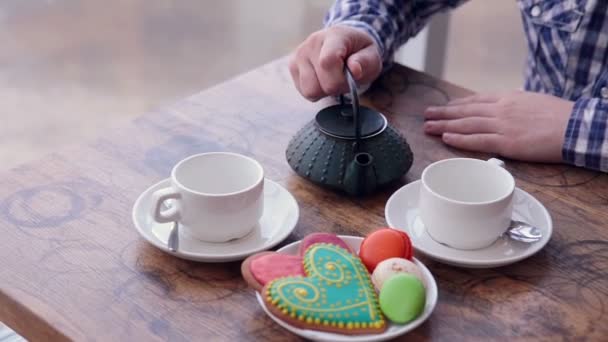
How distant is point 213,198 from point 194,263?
0.26 ft

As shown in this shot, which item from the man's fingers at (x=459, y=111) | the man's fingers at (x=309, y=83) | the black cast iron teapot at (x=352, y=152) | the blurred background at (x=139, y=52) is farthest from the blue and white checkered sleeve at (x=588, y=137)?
the blurred background at (x=139, y=52)

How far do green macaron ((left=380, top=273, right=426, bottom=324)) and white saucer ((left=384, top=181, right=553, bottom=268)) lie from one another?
0.11 meters

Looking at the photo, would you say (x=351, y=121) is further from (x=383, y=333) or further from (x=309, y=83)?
(x=383, y=333)

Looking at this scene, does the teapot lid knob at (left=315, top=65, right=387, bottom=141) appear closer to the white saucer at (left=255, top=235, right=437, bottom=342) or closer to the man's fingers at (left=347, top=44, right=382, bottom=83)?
the man's fingers at (left=347, top=44, right=382, bottom=83)

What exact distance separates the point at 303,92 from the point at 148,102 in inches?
61.7

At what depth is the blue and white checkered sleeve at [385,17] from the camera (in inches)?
50.9

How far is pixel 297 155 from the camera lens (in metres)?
1.03

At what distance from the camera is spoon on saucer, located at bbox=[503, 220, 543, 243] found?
92cm

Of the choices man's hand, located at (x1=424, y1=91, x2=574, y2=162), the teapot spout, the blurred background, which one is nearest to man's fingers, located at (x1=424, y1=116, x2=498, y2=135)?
man's hand, located at (x1=424, y1=91, x2=574, y2=162)

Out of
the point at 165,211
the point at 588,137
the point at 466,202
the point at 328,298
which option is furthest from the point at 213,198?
the point at 588,137

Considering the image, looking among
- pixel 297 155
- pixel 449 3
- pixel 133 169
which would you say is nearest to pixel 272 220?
pixel 297 155

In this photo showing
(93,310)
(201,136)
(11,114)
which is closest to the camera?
(93,310)

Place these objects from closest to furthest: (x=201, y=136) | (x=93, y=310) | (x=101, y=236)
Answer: (x=93, y=310)
(x=101, y=236)
(x=201, y=136)

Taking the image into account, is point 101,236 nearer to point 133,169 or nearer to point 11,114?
point 133,169
